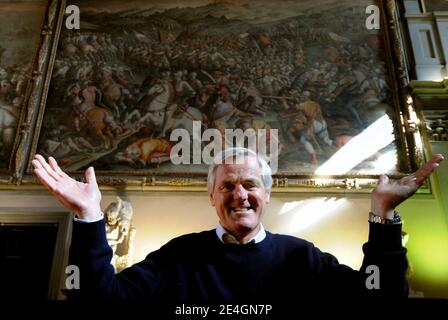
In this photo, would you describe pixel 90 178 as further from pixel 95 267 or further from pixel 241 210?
pixel 241 210

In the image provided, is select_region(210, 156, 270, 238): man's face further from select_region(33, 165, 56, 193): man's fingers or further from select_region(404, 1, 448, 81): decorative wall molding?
select_region(404, 1, 448, 81): decorative wall molding

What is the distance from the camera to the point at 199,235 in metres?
2.79

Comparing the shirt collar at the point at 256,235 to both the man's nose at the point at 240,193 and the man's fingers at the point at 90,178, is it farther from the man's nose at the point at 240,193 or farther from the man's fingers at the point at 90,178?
the man's fingers at the point at 90,178

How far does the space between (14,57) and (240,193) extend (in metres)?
6.87

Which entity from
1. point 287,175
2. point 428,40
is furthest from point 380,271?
point 428,40

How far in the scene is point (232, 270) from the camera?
2459mm

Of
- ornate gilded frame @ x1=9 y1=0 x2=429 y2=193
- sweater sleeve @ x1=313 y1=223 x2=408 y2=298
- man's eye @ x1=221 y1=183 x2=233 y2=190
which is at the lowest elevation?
sweater sleeve @ x1=313 y1=223 x2=408 y2=298

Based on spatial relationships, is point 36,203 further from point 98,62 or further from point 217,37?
point 217,37

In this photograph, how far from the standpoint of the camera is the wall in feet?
19.1

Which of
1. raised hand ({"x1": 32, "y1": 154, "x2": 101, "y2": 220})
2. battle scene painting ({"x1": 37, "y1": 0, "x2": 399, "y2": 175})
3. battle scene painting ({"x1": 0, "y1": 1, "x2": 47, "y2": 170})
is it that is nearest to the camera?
raised hand ({"x1": 32, "y1": 154, "x2": 101, "y2": 220})

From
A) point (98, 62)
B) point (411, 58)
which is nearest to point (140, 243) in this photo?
point (98, 62)

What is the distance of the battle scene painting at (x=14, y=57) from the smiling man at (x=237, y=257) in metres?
5.14

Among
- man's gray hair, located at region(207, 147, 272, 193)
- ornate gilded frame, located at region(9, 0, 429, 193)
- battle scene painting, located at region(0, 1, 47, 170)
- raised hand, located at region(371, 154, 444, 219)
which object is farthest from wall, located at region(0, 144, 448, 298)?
raised hand, located at region(371, 154, 444, 219)

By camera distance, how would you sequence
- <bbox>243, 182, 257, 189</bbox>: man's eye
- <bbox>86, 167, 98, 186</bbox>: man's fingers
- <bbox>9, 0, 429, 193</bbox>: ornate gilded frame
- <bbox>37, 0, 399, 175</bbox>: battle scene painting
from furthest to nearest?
<bbox>37, 0, 399, 175</bbox>: battle scene painting < <bbox>9, 0, 429, 193</bbox>: ornate gilded frame < <bbox>243, 182, 257, 189</bbox>: man's eye < <bbox>86, 167, 98, 186</bbox>: man's fingers
